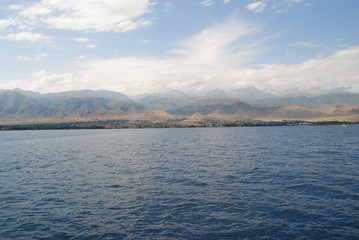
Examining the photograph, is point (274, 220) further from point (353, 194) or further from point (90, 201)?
point (90, 201)

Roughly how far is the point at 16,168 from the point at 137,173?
3299 centimetres

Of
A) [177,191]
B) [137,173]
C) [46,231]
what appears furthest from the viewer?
[137,173]

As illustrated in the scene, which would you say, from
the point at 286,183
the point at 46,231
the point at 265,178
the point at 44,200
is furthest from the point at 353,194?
the point at 44,200

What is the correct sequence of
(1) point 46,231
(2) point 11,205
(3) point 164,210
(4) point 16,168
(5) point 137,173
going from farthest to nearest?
(4) point 16,168 → (5) point 137,173 → (2) point 11,205 → (3) point 164,210 → (1) point 46,231

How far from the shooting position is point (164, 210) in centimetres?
3334

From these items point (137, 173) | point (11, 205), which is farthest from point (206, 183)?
point (11, 205)

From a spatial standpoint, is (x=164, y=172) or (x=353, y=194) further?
(x=164, y=172)

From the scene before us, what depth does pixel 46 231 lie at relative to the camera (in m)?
28.1

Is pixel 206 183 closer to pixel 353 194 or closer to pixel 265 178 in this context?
pixel 265 178

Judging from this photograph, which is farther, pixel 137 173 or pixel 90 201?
pixel 137 173

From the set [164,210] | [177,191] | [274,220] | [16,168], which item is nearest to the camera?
[274,220]

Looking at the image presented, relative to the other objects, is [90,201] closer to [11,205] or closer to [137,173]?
[11,205]

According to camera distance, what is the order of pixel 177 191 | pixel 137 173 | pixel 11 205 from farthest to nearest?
pixel 137 173, pixel 177 191, pixel 11 205

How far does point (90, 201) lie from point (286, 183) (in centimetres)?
3241
